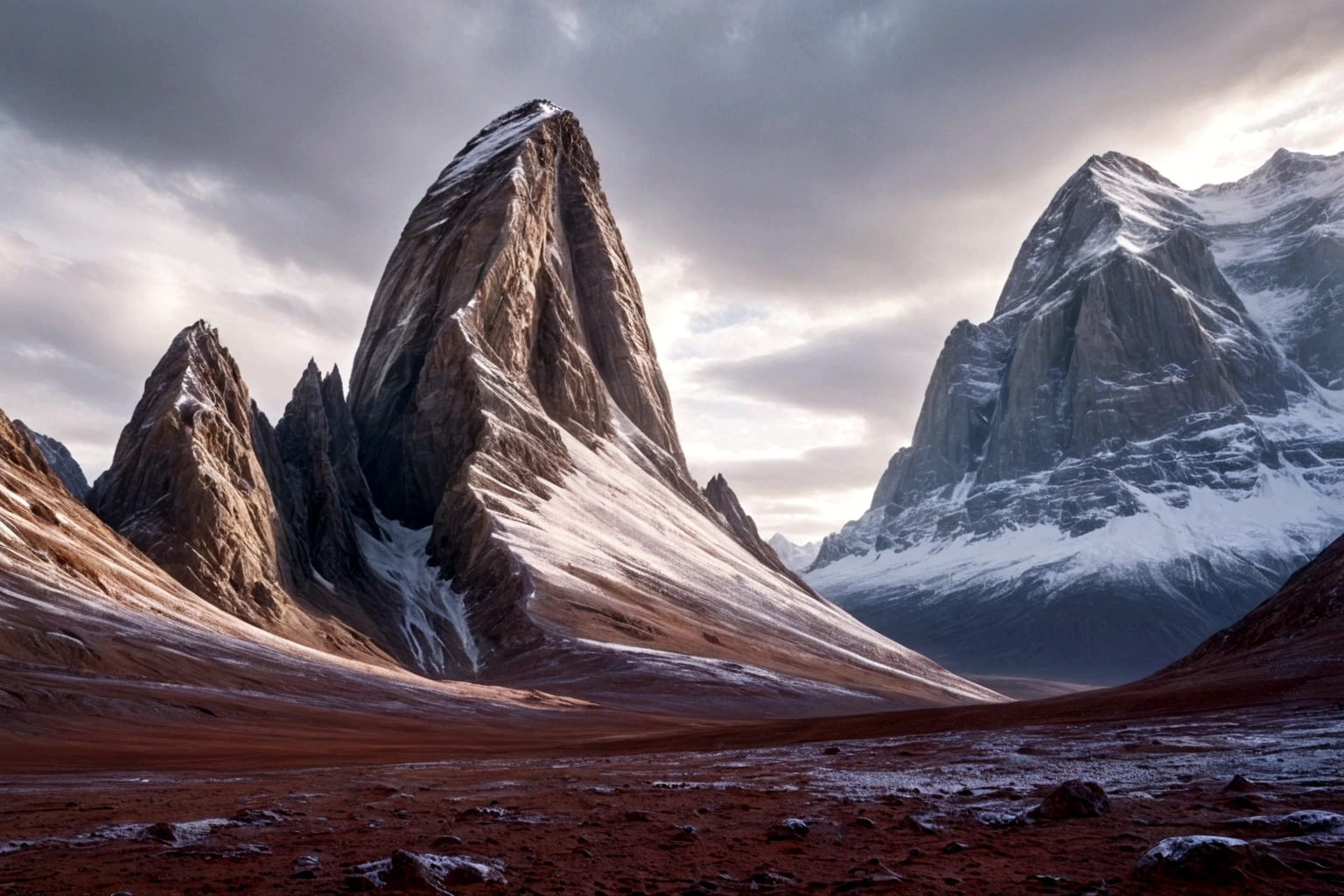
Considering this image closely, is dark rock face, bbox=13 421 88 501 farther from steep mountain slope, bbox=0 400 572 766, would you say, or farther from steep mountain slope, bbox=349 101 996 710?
steep mountain slope, bbox=0 400 572 766

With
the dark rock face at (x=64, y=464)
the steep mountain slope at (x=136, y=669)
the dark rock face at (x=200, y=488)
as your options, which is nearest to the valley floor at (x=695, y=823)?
the steep mountain slope at (x=136, y=669)

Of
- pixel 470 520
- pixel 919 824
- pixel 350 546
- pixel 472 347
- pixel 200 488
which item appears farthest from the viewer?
pixel 472 347

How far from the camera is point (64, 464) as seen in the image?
160m

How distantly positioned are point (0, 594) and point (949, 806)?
55.8 metres

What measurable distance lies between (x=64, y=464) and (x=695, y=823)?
549 feet

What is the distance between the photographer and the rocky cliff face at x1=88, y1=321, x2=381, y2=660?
99438 mm

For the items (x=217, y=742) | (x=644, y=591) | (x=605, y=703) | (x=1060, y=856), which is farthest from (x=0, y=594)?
(x=644, y=591)

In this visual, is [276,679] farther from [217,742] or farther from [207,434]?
[207,434]

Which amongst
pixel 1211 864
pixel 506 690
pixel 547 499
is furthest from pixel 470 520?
pixel 1211 864

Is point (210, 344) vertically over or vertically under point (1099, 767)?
over

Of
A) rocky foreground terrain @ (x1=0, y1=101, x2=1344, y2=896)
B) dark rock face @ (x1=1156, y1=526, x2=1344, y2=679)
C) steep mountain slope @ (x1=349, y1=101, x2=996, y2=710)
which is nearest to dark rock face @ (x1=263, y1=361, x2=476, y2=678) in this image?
rocky foreground terrain @ (x1=0, y1=101, x2=1344, y2=896)

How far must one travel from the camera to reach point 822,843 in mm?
17328

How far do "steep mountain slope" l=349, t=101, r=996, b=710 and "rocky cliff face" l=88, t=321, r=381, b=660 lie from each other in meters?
20.6

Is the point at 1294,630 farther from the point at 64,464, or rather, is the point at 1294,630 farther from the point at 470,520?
the point at 64,464
